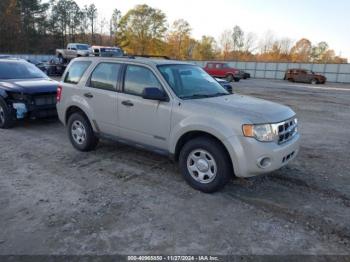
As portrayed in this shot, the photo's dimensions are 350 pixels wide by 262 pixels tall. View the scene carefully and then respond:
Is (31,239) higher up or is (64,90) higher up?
(64,90)

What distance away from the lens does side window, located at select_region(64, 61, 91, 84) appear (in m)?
5.96

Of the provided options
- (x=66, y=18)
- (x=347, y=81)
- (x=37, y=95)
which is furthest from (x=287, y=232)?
(x=66, y=18)

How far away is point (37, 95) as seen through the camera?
7672mm

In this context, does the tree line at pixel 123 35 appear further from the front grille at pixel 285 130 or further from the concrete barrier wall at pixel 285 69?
the front grille at pixel 285 130

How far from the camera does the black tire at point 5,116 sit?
7676 millimetres

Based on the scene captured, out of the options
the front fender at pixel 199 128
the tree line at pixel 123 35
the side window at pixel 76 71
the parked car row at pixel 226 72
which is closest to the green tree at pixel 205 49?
the tree line at pixel 123 35

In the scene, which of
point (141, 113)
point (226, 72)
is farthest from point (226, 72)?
point (141, 113)

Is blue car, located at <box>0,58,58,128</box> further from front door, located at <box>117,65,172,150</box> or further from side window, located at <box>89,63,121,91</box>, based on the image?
front door, located at <box>117,65,172,150</box>

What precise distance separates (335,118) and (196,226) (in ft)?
31.9

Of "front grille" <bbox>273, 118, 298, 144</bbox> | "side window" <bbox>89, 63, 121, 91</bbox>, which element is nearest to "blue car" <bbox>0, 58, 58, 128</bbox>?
"side window" <bbox>89, 63, 121, 91</bbox>

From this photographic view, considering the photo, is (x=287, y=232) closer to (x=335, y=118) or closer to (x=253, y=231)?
(x=253, y=231)

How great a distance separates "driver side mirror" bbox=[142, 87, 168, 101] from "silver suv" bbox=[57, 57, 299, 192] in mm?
14

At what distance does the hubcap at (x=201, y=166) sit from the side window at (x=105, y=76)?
6.23 ft

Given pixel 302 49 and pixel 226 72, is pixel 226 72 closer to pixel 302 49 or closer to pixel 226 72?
pixel 226 72
